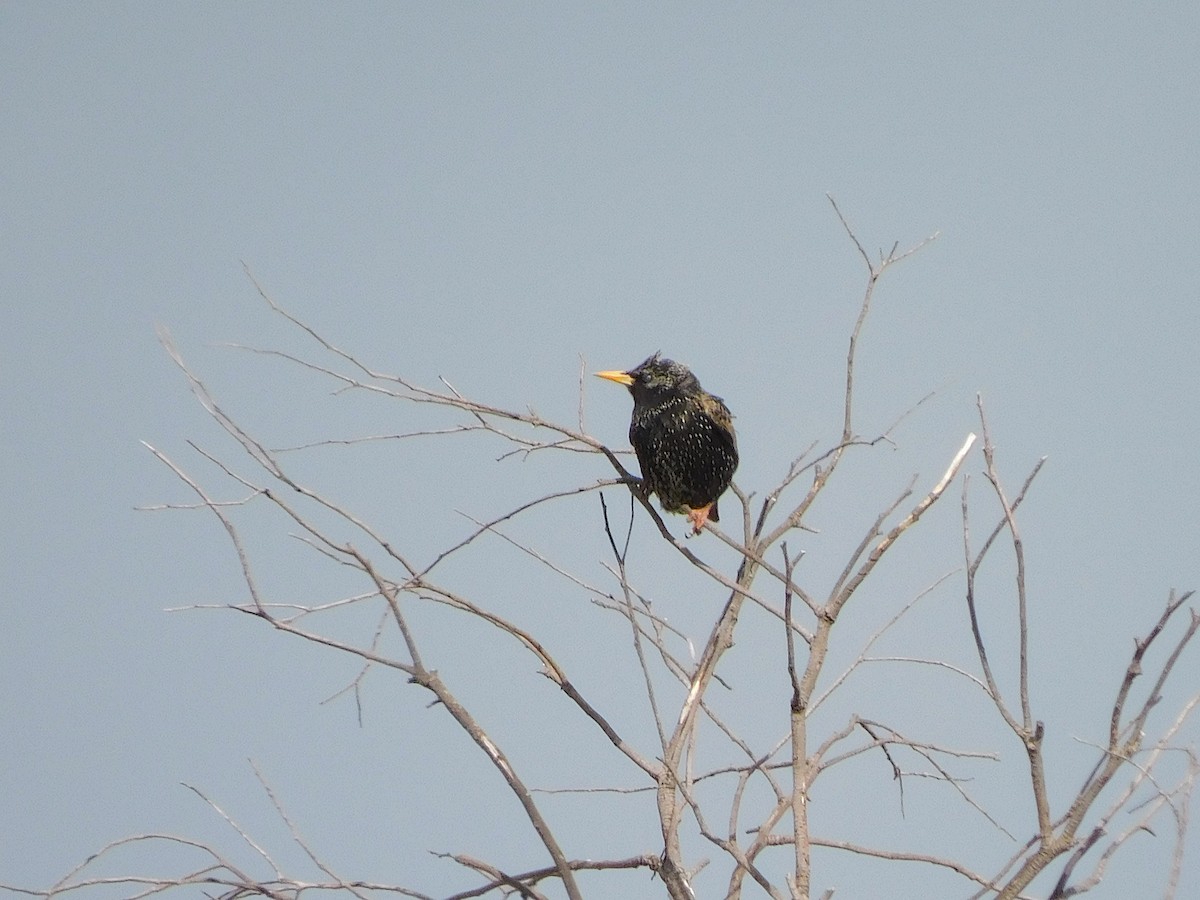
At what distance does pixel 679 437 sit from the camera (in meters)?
6.01

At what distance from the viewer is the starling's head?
618 centimetres

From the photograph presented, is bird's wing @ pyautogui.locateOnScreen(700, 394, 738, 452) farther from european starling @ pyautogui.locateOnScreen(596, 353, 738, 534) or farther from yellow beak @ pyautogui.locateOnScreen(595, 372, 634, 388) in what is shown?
yellow beak @ pyautogui.locateOnScreen(595, 372, 634, 388)

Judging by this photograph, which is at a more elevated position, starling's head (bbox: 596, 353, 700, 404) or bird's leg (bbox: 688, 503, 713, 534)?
starling's head (bbox: 596, 353, 700, 404)

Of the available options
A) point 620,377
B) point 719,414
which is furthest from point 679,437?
point 620,377

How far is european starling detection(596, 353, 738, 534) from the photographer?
601 centimetres

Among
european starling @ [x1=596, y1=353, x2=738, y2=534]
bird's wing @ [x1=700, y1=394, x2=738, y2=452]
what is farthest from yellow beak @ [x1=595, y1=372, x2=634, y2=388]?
bird's wing @ [x1=700, y1=394, x2=738, y2=452]

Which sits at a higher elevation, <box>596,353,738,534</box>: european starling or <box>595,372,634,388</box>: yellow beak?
<box>595,372,634,388</box>: yellow beak

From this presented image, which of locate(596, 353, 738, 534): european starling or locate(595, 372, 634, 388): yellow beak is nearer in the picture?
locate(596, 353, 738, 534): european starling

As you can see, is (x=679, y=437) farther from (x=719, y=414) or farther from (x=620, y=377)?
(x=620, y=377)

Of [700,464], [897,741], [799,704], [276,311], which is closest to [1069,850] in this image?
[799,704]

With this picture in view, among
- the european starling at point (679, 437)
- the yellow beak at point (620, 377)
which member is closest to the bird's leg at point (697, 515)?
the european starling at point (679, 437)

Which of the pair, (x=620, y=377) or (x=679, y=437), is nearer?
(x=679, y=437)

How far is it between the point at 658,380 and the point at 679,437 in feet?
1.13

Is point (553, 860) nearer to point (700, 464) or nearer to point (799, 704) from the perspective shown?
point (799, 704)
